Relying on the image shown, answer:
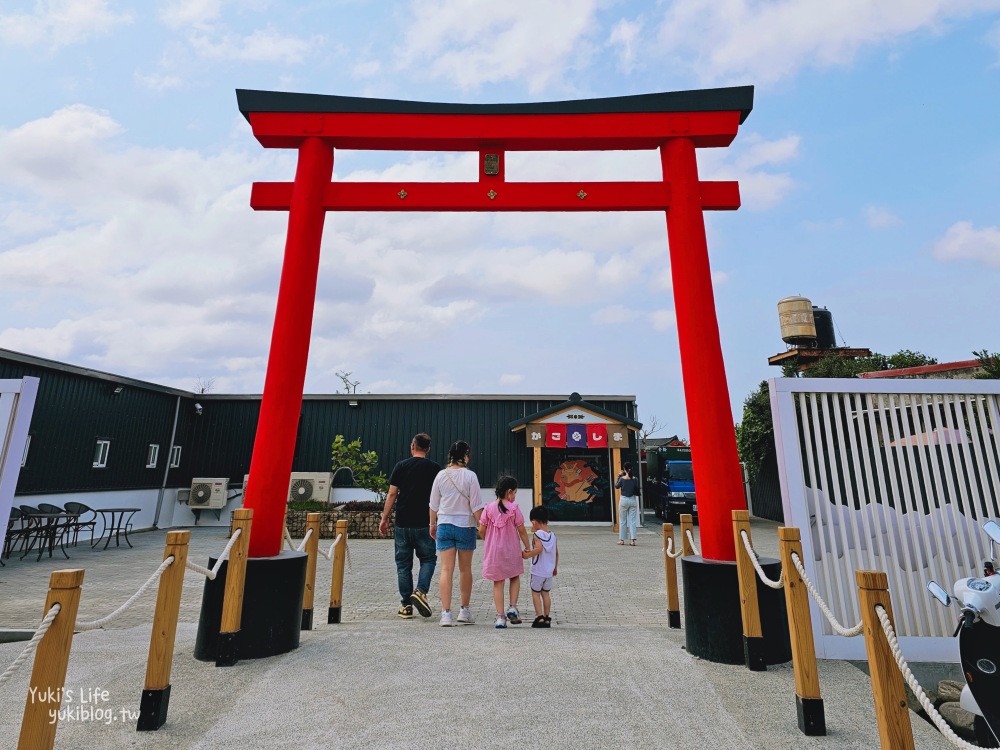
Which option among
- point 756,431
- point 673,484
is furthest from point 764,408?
point 673,484

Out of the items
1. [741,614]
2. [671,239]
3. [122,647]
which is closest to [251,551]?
[122,647]

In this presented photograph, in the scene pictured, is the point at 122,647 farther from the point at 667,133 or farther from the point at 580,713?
the point at 667,133

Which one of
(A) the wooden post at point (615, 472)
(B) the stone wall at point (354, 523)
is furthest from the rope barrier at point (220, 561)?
(A) the wooden post at point (615, 472)

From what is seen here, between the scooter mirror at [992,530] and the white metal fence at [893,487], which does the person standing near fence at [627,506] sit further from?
the scooter mirror at [992,530]

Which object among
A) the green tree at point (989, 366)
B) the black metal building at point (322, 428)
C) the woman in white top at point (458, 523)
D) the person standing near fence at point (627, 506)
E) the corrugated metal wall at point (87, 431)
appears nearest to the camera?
the woman in white top at point (458, 523)

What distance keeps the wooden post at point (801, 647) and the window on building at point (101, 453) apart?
16.1 m

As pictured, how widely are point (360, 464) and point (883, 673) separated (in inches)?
563

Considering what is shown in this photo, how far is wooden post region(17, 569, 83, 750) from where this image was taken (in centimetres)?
198

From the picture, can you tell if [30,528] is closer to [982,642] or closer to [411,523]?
[411,523]

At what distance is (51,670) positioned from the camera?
2.08 m

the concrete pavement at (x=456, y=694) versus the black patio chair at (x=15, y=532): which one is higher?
the black patio chair at (x=15, y=532)

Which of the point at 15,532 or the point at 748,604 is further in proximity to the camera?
the point at 15,532

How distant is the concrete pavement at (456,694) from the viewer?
2.69 meters

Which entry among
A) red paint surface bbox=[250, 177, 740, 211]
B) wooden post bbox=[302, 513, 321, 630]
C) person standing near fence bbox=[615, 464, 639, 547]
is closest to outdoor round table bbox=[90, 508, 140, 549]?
wooden post bbox=[302, 513, 321, 630]
